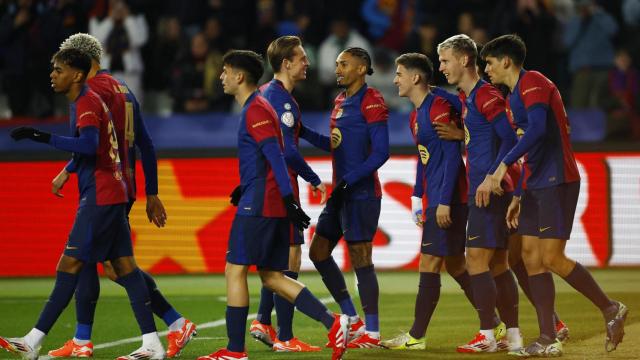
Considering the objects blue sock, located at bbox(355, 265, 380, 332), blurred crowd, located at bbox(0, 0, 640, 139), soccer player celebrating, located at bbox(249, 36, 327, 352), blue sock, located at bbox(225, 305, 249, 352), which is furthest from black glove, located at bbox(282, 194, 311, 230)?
blurred crowd, located at bbox(0, 0, 640, 139)

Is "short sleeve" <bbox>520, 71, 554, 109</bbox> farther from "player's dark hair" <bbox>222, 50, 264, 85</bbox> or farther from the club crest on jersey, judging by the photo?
"player's dark hair" <bbox>222, 50, 264, 85</bbox>

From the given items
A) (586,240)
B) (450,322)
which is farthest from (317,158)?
(450,322)

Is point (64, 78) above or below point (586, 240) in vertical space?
above

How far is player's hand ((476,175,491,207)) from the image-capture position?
8383mm

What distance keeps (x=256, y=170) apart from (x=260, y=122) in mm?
340

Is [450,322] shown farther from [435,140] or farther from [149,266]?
[149,266]

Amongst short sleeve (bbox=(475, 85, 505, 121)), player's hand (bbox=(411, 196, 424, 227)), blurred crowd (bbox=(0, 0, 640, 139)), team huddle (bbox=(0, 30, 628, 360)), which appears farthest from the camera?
blurred crowd (bbox=(0, 0, 640, 139))

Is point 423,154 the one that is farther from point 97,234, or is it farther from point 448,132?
point 97,234

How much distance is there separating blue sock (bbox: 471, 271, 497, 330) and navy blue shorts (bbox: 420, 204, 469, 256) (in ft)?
1.27

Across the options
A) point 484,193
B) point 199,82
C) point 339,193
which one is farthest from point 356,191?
point 199,82

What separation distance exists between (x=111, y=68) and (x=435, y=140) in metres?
8.50

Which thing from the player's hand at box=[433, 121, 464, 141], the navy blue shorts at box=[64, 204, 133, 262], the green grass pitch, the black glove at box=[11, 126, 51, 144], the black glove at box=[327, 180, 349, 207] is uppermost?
the player's hand at box=[433, 121, 464, 141]

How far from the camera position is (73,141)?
815 cm

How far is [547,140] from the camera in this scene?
335 inches
